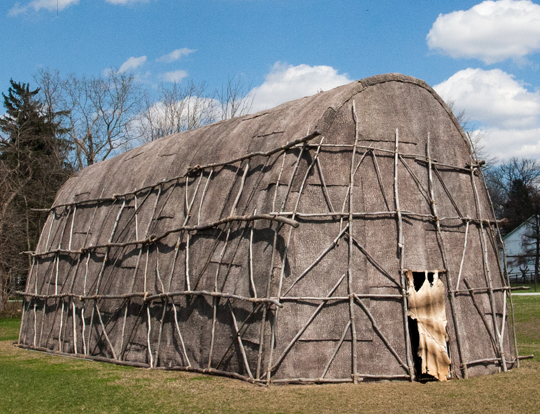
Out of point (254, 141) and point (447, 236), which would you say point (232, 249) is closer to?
point (254, 141)

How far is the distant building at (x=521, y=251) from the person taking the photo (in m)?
51.1

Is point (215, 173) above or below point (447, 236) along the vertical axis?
above

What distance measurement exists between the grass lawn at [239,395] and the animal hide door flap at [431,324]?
1.60 ft

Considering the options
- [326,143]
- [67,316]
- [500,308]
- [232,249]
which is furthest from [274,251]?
[67,316]

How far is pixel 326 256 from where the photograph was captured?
39.7 ft

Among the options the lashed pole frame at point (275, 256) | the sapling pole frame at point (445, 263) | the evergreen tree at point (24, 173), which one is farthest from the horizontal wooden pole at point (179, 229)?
the evergreen tree at point (24, 173)

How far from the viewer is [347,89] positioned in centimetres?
1349

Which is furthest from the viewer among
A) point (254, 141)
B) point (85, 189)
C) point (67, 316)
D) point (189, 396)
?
point (85, 189)

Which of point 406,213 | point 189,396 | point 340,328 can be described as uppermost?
point 406,213

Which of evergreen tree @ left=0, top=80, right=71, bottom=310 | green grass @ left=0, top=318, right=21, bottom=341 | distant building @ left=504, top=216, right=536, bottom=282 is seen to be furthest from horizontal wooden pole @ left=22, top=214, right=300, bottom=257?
distant building @ left=504, top=216, right=536, bottom=282

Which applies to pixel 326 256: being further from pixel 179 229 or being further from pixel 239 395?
pixel 179 229

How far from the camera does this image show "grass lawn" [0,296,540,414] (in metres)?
9.96

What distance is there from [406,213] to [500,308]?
360 centimetres

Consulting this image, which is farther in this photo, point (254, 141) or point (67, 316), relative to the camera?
point (67, 316)
